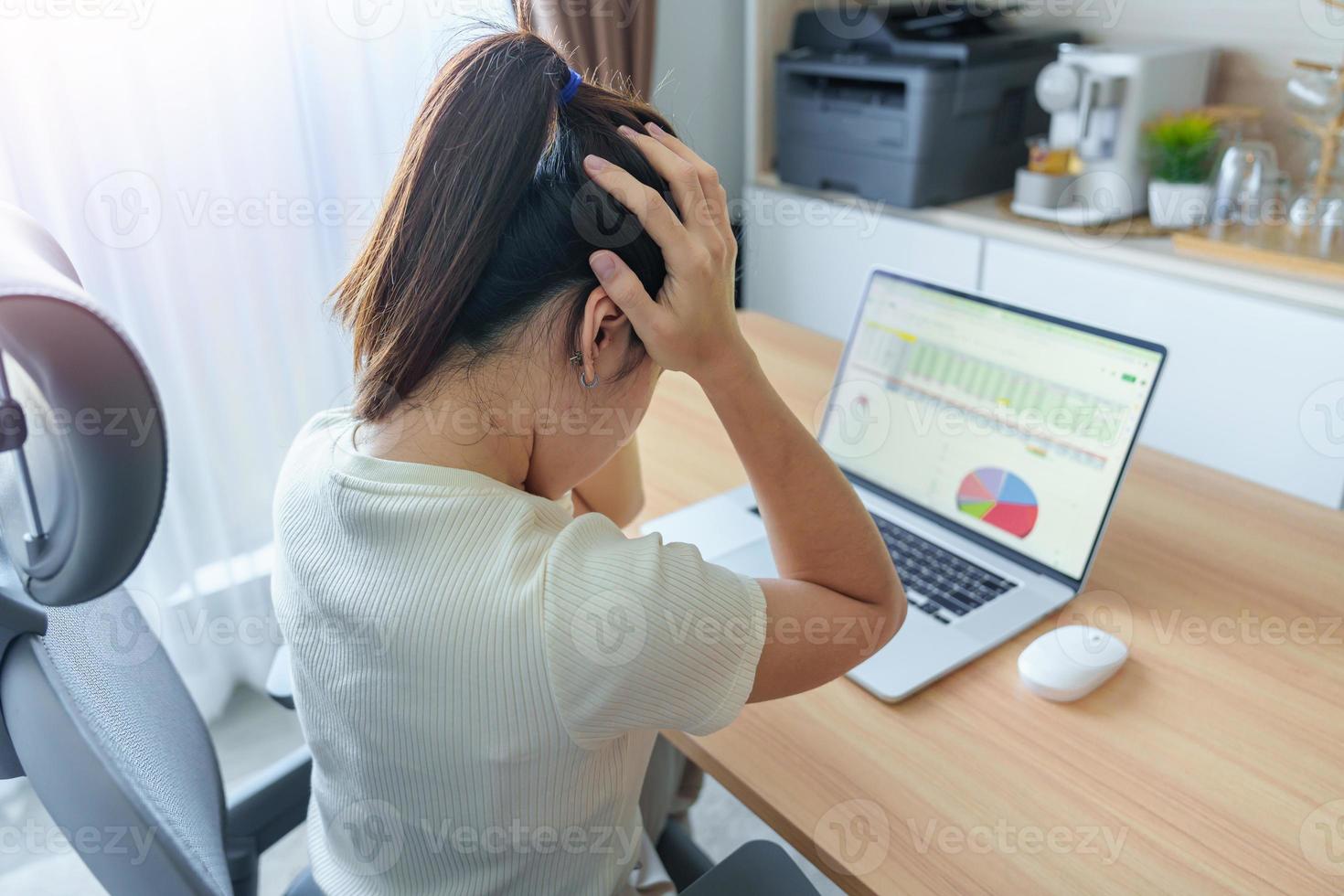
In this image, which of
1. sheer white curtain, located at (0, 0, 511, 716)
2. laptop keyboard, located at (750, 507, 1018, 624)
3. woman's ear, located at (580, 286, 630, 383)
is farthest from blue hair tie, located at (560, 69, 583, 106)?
sheer white curtain, located at (0, 0, 511, 716)

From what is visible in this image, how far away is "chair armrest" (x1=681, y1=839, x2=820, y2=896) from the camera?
0.79 meters

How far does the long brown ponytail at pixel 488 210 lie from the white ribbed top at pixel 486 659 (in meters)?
0.11

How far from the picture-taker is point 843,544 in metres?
0.85

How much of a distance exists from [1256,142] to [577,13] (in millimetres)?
1406

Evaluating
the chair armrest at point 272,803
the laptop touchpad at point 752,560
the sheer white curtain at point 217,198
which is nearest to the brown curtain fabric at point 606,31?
the sheer white curtain at point 217,198

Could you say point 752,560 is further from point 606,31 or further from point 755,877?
point 606,31

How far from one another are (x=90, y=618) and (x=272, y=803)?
0.36 metres

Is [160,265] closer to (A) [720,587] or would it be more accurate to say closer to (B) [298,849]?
(B) [298,849]

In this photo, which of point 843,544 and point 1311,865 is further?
point 843,544

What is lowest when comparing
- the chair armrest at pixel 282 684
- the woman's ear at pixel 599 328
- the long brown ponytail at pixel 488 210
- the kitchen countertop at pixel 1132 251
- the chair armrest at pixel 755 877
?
the chair armrest at pixel 755 877

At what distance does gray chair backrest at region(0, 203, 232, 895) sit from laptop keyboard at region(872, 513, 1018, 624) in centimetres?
69

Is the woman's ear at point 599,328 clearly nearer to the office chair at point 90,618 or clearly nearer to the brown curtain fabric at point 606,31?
the office chair at point 90,618

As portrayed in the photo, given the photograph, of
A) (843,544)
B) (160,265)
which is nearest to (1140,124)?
(843,544)

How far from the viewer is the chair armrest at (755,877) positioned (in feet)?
2.58
